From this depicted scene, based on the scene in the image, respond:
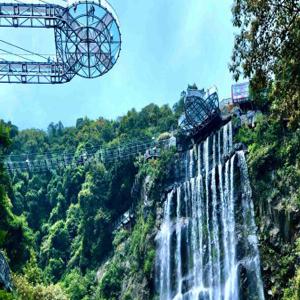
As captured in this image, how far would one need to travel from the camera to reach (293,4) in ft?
40.1

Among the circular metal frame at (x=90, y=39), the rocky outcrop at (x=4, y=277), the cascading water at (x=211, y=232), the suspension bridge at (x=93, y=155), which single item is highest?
the suspension bridge at (x=93, y=155)

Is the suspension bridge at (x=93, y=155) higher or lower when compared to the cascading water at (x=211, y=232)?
higher

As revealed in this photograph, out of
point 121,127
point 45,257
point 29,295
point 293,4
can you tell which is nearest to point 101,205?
point 45,257

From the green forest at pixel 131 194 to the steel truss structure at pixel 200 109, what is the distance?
2.55 m

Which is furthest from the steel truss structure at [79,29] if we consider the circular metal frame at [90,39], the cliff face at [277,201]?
the cliff face at [277,201]

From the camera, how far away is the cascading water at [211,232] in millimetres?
32156

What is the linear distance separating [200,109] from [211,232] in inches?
328

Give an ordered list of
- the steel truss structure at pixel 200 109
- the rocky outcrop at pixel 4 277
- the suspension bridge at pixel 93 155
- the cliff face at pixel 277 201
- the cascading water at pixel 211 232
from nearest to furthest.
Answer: the rocky outcrop at pixel 4 277 → the cliff face at pixel 277 201 → the cascading water at pixel 211 232 → the steel truss structure at pixel 200 109 → the suspension bridge at pixel 93 155

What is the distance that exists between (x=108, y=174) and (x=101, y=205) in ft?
9.34

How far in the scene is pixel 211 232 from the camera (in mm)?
35125

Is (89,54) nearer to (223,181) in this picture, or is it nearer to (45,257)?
(223,181)

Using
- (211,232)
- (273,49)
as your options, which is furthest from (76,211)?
(273,49)

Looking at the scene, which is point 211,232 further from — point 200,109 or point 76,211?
point 76,211

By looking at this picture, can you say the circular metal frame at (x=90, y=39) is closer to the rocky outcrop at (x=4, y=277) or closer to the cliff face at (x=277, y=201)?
the rocky outcrop at (x=4, y=277)
